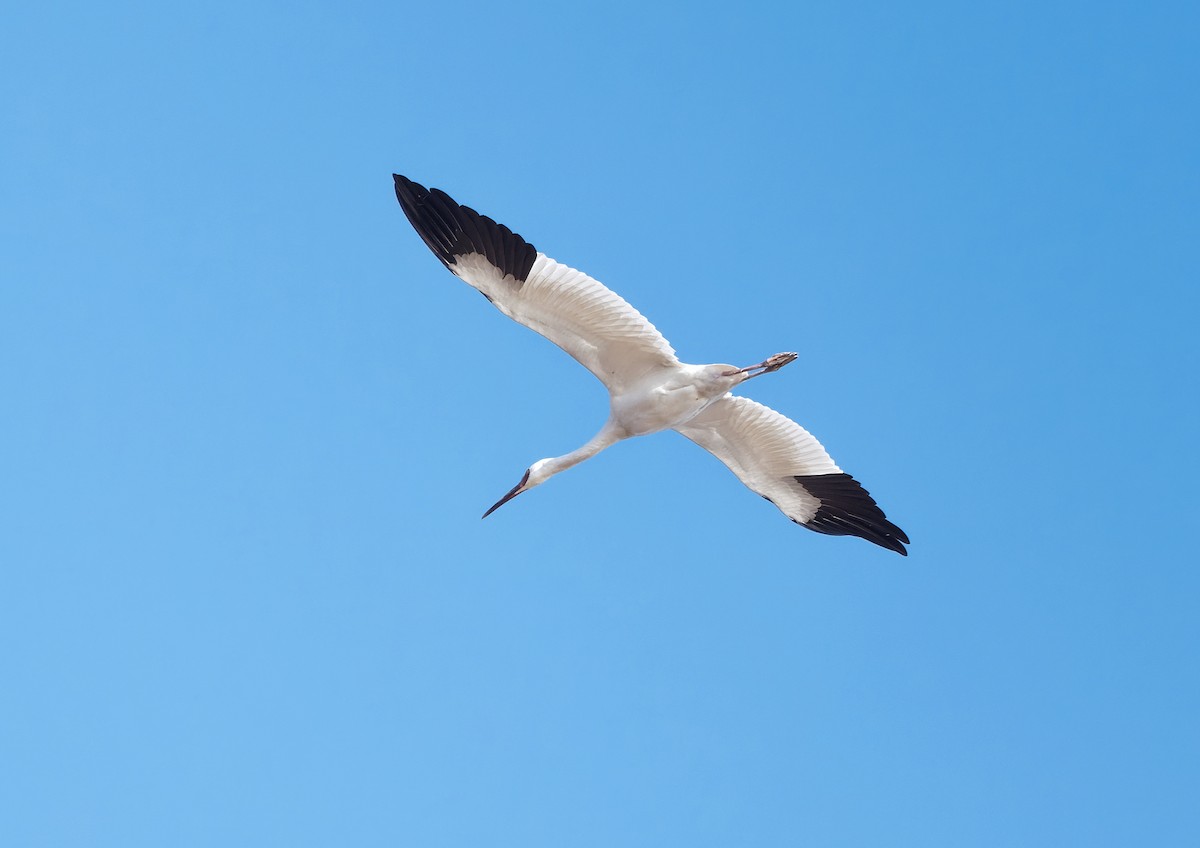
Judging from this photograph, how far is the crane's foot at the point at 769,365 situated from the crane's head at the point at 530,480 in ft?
8.23

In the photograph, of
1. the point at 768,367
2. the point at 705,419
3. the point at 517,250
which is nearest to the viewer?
the point at 517,250

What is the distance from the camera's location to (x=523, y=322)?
608 inches

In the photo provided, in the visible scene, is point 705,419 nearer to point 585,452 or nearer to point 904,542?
point 585,452

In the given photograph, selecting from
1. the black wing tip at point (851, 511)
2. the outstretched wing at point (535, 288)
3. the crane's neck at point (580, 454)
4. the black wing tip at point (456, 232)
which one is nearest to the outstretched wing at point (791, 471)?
the black wing tip at point (851, 511)

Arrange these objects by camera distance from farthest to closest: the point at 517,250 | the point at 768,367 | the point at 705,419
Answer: the point at 705,419 → the point at 768,367 → the point at 517,250

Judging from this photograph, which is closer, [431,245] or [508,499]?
[431,245]

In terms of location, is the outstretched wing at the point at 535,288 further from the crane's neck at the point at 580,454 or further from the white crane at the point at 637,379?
the crane's neck at the point at 580,454

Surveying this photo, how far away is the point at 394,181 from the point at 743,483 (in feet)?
18.2

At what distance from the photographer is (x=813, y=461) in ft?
56.8

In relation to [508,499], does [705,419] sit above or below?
above

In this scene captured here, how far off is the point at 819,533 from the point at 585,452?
308cm

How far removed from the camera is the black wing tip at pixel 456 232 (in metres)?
14.7

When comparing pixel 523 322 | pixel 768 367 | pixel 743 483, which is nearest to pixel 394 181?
pixel 523 322

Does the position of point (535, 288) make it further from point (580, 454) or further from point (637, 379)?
point (580, 454)
